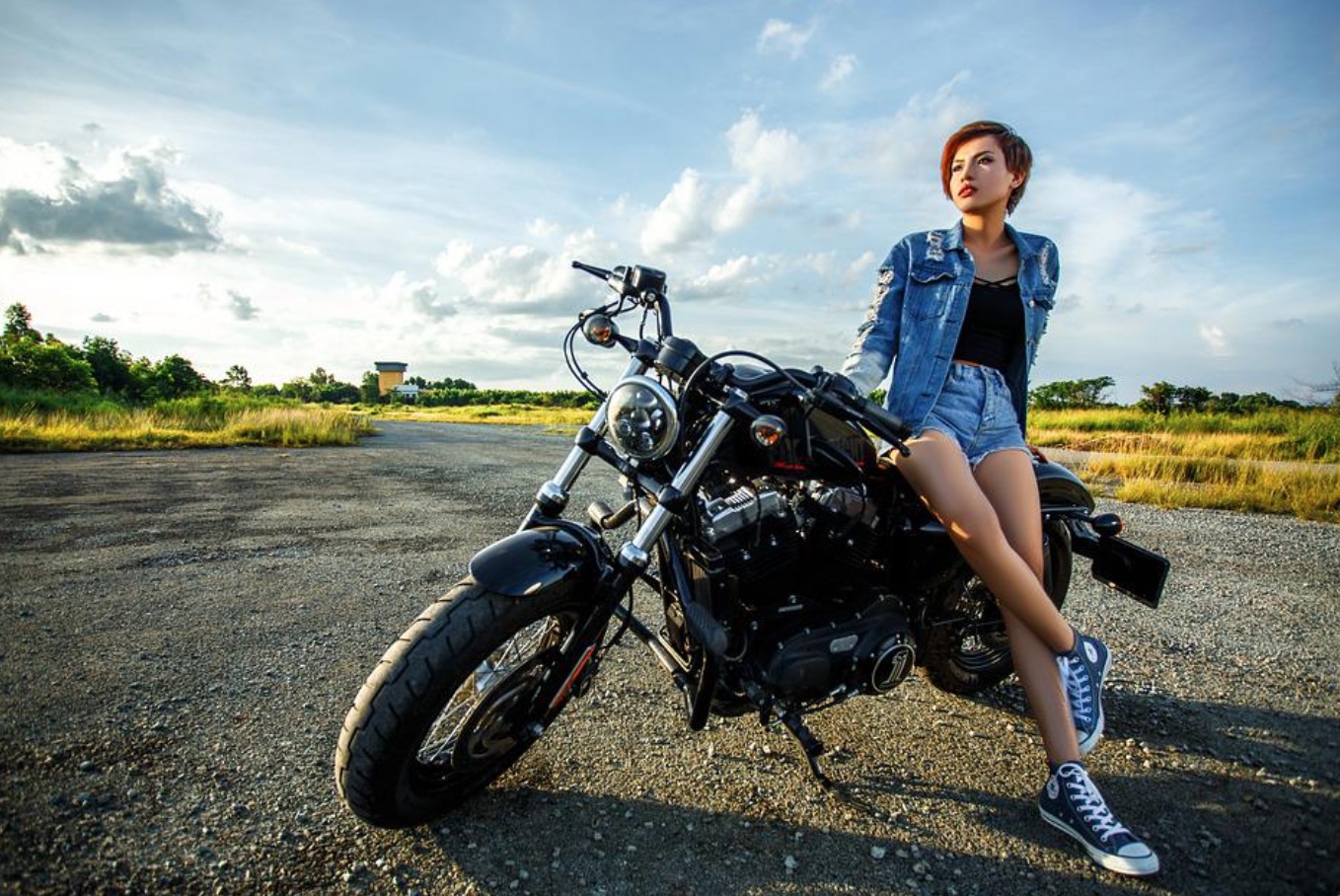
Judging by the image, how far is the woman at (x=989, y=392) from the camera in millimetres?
2299

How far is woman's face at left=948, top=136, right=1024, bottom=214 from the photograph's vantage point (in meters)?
2.58

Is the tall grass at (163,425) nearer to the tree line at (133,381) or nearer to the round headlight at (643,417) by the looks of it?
the tree line at (133,381)

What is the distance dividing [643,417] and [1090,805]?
197 centimetres

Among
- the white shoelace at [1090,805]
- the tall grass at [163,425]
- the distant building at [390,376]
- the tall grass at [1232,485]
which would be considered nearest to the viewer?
the white shoelace at [1090,805]

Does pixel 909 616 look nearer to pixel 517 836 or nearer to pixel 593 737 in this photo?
pixel 593 737

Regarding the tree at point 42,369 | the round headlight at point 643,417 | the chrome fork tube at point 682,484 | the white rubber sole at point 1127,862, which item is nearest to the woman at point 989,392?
the white rubber sole at point 1127,862

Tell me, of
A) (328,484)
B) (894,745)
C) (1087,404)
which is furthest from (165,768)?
(1087,404)

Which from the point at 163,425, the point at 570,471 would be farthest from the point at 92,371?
the point at 570,471

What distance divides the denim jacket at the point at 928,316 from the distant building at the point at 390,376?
99119mm

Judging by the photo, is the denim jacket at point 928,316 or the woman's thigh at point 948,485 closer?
the woman's thigh at point 948,485

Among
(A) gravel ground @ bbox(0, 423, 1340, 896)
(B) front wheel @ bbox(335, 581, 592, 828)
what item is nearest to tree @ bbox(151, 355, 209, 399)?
(A) gravel ground @ bbox(0, 423, 1340, 896)

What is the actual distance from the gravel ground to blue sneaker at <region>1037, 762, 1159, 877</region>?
0.18ft

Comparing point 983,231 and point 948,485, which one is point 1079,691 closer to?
point 948,485

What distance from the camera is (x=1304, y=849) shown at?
2.14 meters
